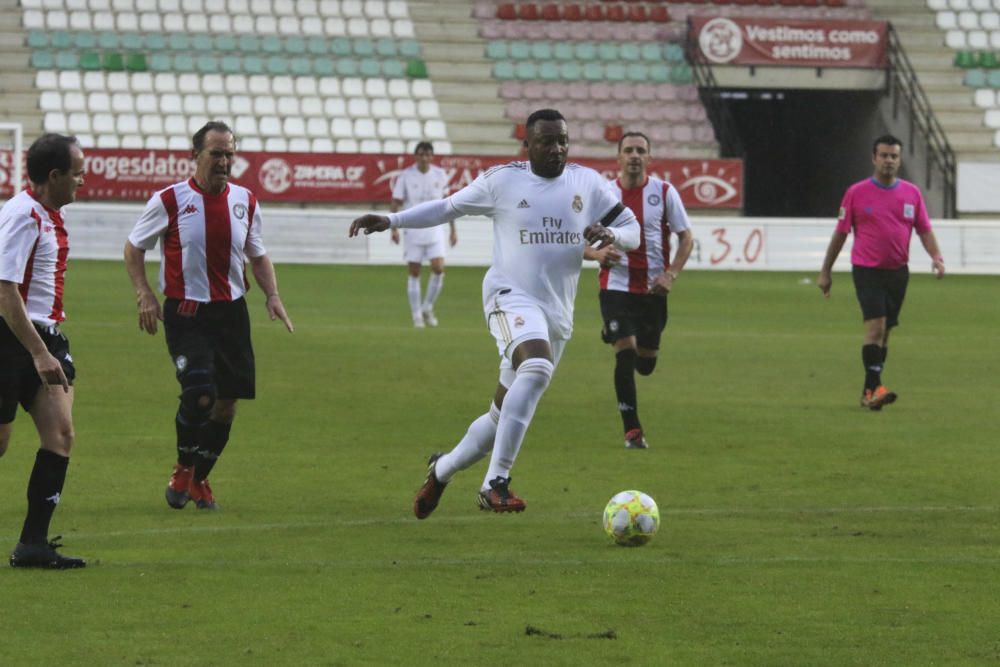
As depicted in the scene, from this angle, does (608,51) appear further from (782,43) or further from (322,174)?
(322,174)

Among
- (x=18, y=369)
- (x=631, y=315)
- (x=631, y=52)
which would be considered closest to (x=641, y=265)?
(x=631, y=315)

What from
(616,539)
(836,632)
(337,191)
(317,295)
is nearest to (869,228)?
(616,539)

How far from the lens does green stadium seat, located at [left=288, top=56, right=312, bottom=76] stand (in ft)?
137

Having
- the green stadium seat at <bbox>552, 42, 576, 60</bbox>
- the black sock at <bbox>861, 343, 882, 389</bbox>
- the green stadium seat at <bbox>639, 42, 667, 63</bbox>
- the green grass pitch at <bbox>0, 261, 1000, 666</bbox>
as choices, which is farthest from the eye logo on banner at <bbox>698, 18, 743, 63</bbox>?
the black sock at <bbox>861, 343, 882, 389</bbox>

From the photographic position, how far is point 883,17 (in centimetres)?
4556

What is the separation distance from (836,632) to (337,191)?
3294 centimetres

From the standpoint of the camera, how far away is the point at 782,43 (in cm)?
4266

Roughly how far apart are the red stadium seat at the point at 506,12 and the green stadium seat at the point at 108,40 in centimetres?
950

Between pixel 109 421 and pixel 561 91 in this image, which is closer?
pixel 109 421

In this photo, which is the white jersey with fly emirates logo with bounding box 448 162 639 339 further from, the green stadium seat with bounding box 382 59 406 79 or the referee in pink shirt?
the green stadium seat with bounding box 382 59 406 79

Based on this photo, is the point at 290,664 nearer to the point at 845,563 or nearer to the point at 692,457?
the point at 845,563

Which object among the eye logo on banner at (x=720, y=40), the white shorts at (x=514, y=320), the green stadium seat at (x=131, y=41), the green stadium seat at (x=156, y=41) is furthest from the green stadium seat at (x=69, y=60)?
the white shorts at (x=514, y=320)

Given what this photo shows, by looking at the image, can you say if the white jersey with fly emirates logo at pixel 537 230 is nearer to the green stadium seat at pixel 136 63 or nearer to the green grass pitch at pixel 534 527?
the green grass pitch at pixel 534 527

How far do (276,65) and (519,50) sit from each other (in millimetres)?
6029
